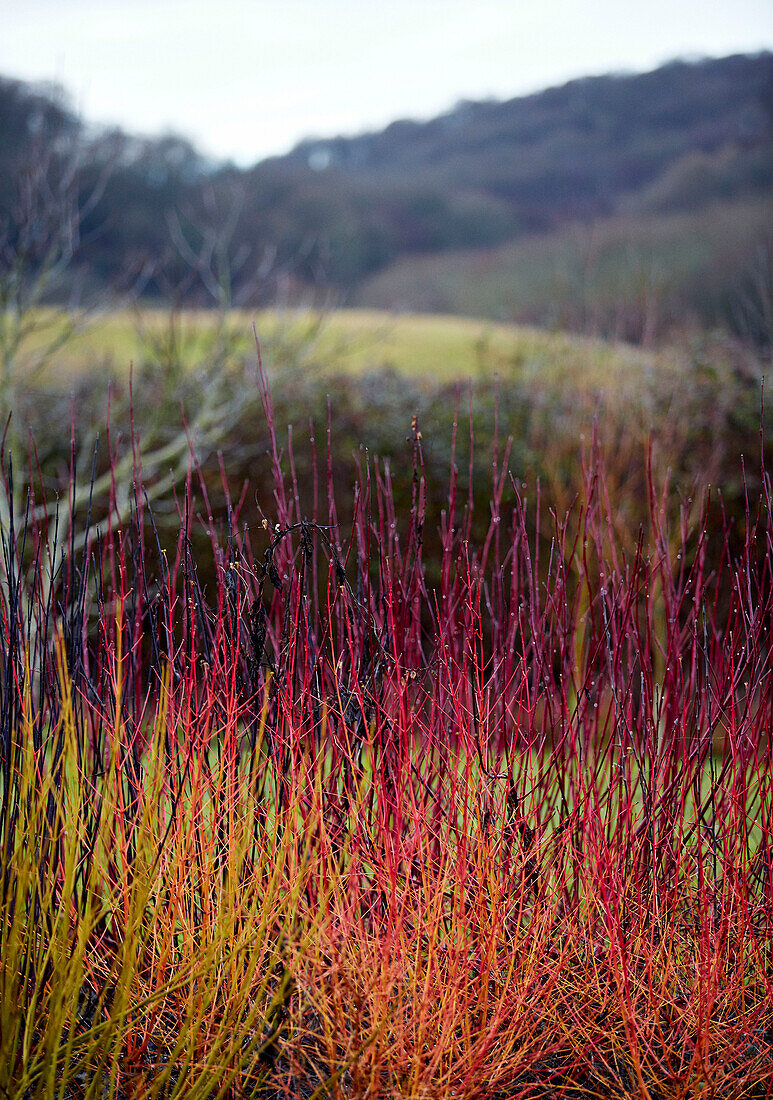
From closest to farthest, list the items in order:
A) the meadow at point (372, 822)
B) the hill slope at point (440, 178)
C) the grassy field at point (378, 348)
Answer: the meadow at point (372, 822)
the grassy field at point (378, 348)
the hill slope at point (440, 178)

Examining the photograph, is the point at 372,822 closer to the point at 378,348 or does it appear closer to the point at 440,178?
the point at 378,348

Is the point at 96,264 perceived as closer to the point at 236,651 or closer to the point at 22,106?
the point at 22,106

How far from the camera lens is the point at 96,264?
432 inches

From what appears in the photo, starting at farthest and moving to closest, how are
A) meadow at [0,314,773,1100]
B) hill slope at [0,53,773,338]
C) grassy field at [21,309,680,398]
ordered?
hill slope at [0,53,773,338], grassy field at [21,309,680,398], meadow at [0,314,773,1100]

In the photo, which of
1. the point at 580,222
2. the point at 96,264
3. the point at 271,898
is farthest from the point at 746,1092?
the point at 580,222

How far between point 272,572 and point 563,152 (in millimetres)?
26069

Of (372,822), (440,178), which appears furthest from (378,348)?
(440,178)

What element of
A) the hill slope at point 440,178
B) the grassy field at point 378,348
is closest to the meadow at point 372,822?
the grassy field at point 378,348

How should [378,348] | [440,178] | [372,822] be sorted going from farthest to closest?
[440,178] → [378,348] → [372,822]

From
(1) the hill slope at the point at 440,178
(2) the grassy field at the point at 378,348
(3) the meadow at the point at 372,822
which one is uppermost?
(1) the hill slope at the point at 440,178

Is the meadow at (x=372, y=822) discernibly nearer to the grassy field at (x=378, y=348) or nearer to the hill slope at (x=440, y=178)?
the grassy field at (x=378, y=348)

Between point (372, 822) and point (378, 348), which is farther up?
point (378, 348)

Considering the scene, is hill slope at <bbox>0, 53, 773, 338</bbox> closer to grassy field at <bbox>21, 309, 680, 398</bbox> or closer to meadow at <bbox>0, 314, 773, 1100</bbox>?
grassy field at <bbox>21, 309, 680, 398</bbox>

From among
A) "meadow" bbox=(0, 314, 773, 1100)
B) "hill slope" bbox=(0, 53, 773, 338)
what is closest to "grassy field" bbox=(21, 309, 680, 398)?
"hill slope" bbox=(0, 53, 773, 338)
